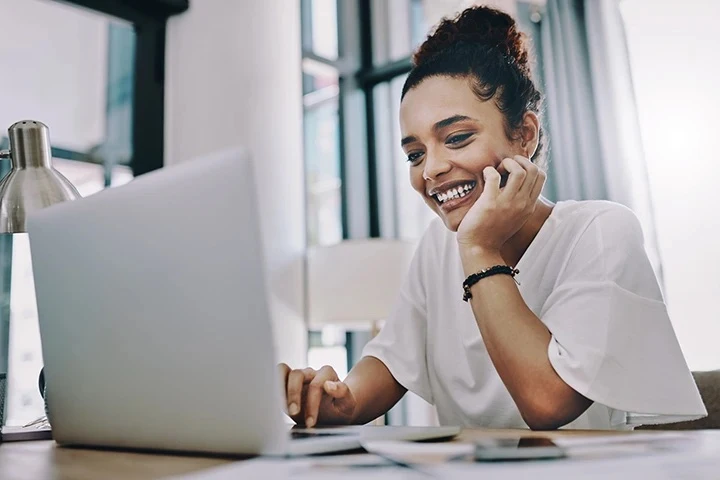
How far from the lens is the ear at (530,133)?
1451 mm

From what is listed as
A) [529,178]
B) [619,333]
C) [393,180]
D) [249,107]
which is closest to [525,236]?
[529,178]

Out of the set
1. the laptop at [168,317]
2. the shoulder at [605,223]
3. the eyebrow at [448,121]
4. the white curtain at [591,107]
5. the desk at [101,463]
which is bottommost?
the desk at [101,463]

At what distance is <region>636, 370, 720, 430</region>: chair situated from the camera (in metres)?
1.25

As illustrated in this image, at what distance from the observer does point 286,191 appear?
3.37 m

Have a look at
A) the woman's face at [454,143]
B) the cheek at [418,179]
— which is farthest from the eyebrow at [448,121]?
the cheek at [418,179]

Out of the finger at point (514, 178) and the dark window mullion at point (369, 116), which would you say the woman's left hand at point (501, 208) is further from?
the dark window mullion at point (369, 116)

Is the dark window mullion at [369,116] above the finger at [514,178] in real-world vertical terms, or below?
above

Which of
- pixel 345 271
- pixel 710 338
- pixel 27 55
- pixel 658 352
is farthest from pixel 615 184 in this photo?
pixel 27 55

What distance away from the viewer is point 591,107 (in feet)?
9.15

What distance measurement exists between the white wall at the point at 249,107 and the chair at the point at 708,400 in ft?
6.87

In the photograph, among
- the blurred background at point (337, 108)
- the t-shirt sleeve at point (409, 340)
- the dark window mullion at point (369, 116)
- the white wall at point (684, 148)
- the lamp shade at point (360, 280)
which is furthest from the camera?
the dark window mullion at point (369, 116)

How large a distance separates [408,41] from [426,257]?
2476mm

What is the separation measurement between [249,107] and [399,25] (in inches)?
40.4

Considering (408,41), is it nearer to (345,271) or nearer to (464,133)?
(345,271)
